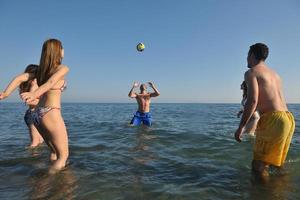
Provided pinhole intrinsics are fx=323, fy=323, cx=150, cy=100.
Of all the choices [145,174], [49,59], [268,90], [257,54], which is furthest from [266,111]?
[49,59]

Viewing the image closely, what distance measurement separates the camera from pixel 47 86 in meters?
4.52

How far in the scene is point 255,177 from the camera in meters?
5.22

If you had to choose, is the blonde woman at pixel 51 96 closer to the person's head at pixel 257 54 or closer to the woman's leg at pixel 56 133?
the woman's leg at pixel 56 133

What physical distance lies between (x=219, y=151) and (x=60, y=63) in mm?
4783

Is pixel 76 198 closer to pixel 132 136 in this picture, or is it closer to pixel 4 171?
pixel 4 171

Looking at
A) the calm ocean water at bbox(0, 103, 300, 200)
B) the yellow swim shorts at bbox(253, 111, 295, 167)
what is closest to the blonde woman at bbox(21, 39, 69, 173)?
the calm ocean water at bbox(0, 103, 300, 200)

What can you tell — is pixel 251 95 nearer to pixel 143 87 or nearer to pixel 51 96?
pixel 51 96

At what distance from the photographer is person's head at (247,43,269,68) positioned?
504cm

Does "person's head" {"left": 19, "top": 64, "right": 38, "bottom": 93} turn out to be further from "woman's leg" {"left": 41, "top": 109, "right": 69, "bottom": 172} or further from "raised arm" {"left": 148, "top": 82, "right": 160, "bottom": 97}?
"raised arm" {"left": 148, "top": 82, "right": 160, "bottom": 97}

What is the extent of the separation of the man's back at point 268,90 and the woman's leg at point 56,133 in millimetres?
3099

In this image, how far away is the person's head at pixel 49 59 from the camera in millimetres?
4891

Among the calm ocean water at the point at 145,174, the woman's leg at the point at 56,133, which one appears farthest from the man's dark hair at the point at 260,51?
the woman's leg at the point at 56,133

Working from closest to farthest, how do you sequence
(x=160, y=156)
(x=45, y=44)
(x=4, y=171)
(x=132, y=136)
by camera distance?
(x=45, y=44) < (x=4, y=171) < (x=160, y=156) < (x=132, y=136)

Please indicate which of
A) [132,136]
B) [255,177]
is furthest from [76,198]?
[132,136]
